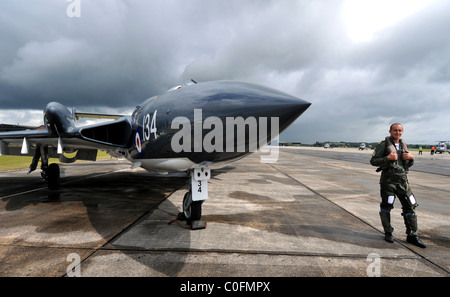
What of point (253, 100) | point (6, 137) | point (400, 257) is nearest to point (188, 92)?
point (253, 100)

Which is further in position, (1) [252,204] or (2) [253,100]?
(1) [252,204]

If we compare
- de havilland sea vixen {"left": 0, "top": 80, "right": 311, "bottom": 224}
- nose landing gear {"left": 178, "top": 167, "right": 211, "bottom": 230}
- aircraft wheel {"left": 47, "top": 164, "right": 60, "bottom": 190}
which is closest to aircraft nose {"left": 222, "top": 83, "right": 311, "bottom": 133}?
de havilland sea vixen {"left": 0, "top": 80, "right": 311, "bottom": 224}

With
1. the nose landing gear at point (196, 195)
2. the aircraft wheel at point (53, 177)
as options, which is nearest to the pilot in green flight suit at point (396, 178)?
the nose landing gear at point (196, 195)

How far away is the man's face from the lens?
12.1 feet

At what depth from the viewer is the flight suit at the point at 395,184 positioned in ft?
11.6

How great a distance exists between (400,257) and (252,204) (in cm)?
333

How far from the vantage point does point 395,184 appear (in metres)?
3.58

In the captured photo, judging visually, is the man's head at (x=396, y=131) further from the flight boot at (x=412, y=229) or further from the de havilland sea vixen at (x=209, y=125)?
the de havilland sea vixen at (x=209, y=125)

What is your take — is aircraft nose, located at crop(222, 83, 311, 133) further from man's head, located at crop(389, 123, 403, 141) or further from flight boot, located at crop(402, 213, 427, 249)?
flight boot, located at crop(402, 213, 427, 249)

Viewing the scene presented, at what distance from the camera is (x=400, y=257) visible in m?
3.14

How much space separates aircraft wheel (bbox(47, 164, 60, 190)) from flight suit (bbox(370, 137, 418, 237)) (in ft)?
30.5

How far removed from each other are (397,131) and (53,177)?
32.1 feet
